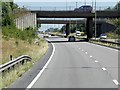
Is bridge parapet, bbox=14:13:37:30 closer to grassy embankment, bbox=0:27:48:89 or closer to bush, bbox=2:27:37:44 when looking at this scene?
grassy embankment, bbox=0:27:48:89

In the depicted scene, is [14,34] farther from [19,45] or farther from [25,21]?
[25,21]

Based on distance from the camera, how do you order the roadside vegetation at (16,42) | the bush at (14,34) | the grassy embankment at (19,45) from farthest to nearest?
the bush at (14,34) < the roadside vegetation at (16,42) < the grassy embankment at (19,45)

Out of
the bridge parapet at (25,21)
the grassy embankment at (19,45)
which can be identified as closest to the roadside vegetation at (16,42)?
the grassy embankment at (19,45)

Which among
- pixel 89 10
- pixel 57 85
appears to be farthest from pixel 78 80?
pixel 89 10

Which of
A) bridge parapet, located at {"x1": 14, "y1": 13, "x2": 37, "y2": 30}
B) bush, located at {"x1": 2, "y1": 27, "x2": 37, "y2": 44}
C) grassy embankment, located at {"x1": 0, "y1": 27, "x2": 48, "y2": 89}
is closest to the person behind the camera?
grassy embankment, located at {"x1": 0, "y1": 27, "x2": 48, "y2": 89}

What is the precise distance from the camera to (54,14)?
9144 centimetres

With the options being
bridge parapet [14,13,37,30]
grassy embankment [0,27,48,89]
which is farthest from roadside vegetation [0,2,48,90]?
bridge parapet [14,13,37,30]

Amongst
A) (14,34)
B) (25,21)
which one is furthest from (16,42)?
(25,21)

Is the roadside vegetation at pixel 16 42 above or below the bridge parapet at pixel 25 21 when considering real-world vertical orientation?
below

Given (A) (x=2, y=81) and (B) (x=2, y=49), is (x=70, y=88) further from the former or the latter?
(B) (x=2, y=49)

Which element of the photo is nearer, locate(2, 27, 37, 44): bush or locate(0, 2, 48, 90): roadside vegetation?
locate(0, 2, 48, 90): roadside vegetation

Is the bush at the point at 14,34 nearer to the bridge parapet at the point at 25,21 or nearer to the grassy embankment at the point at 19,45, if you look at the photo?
the grassy embankment at the point at 19,45

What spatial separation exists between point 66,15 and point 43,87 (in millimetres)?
77328

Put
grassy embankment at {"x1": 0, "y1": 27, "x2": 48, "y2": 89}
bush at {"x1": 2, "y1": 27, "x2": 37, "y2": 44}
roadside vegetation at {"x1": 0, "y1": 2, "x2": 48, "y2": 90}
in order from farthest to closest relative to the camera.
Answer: bush at {"x1": 2, "y1": 27, "x2": 37, "y2": 44} → roadside vegetation at {"x1": 0, "y1": 2, "x2": 48, "y2": 90} → grassy embankment at {"x1": 0, "y1": 27, "x2": 48, "y2": 89}
